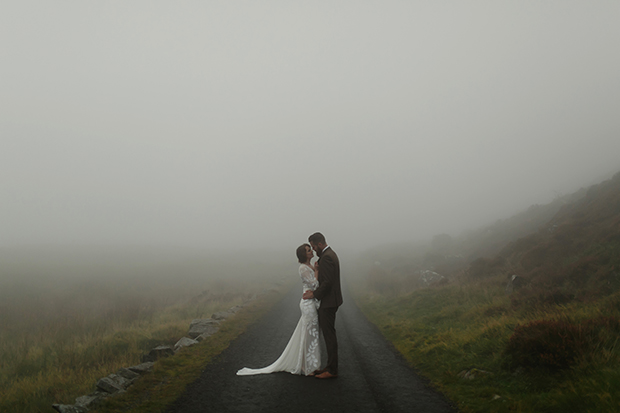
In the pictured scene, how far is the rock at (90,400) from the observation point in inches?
235

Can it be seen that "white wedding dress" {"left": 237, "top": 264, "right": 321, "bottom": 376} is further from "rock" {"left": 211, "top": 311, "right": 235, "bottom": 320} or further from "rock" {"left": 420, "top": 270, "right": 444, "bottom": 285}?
"rock" {"left": 420, "top": 270, "right": 444, "bottom": 285}

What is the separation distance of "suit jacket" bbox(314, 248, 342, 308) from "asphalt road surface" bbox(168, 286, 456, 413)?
189 cm

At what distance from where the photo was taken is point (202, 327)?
13.4 meters

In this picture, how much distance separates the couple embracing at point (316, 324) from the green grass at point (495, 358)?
109 inches

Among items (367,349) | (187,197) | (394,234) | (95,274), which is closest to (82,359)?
(367,349)

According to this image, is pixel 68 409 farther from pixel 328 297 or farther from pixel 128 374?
pixel 328 297

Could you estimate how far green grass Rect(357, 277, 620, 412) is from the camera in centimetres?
504

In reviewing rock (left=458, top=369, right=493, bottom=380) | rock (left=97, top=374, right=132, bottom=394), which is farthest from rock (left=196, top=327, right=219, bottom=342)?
rock (left=458, top=369, right=493, bottom=380)

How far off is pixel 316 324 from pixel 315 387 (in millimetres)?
1646

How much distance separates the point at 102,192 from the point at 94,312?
154669mm

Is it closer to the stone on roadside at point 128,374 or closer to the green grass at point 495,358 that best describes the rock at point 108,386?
the stone on roadside at point 128,374

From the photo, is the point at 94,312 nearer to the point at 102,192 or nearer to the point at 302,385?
the point at 302,385

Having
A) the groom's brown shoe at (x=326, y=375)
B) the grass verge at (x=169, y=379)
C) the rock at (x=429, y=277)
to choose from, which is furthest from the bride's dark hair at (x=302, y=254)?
the rock at (x=429, y=277)

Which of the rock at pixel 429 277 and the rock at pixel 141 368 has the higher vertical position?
the rock at pixel 141 368
